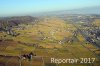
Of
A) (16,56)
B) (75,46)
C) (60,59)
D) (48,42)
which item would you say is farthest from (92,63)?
(48,42)

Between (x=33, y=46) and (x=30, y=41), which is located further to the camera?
(x=30, y=41)

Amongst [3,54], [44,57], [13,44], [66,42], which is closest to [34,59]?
[44,57]

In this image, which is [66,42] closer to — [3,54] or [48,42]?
[48,42]

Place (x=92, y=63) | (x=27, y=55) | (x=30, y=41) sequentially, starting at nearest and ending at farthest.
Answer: (x=92, y=63) → (x=27, y=55) → (x=30, y=41)

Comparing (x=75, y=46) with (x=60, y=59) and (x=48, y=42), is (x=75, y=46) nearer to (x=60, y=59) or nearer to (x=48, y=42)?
(x=48, y=42)

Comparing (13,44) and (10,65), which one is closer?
(10,65)

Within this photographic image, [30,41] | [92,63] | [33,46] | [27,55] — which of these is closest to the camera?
[92,63]

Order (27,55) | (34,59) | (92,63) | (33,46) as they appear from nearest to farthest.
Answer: (92,63) < (34,59) < (27,55) < (33,46)

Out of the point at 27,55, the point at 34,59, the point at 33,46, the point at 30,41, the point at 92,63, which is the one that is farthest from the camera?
the point at 30,41
